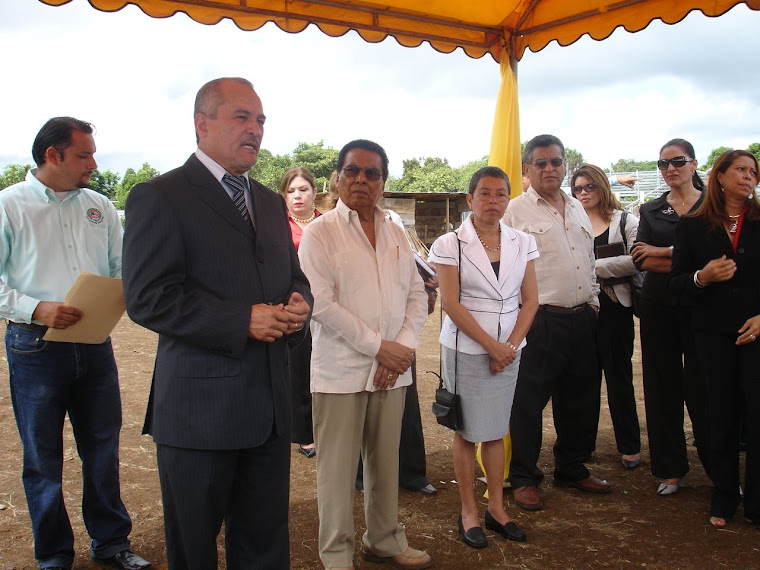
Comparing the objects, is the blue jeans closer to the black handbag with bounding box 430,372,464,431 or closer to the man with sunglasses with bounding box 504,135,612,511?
the black handbag with bounding box 430,372,464,431

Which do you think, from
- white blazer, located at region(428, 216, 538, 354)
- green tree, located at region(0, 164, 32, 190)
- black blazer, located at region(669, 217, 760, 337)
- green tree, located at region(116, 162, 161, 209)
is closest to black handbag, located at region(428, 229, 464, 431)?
white blazer, located at region(428, 216, 538, 354)

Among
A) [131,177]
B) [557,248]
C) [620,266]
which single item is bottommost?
[620,266]

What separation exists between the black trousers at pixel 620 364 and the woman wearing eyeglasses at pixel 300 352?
7.19ft

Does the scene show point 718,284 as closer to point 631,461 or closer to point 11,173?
point 631,461

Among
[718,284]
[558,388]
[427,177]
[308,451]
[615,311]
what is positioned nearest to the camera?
[718,284]

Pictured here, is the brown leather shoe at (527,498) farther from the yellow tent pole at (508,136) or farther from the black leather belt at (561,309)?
the yellow tent pole at (508,136)

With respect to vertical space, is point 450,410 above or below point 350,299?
below

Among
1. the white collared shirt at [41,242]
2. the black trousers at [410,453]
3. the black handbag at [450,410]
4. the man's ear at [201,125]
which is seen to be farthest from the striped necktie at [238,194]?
the black trousers at [410,453]

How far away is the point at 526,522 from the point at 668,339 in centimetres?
156

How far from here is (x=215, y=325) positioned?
2164mm

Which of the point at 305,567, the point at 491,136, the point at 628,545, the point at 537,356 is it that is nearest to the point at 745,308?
the point at 537,356

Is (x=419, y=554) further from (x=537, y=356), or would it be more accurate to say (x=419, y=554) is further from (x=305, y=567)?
(x=537, y=356)

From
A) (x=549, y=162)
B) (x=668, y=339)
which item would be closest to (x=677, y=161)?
(x=549, y=162)

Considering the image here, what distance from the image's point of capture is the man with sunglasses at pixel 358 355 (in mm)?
3145
